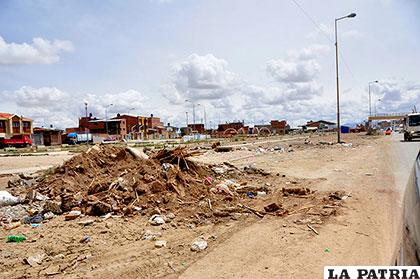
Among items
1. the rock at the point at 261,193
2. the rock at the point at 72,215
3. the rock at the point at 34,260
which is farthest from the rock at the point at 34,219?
the rock at the point at 261,193

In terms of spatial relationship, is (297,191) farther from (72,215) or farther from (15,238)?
(15,238)

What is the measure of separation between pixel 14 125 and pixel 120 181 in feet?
248

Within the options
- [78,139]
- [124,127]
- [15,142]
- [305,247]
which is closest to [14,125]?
[78,139]

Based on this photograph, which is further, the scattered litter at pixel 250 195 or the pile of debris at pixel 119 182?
the scattered litter at pixel 250 195

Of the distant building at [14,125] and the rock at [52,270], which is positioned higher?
the distant building at [14,125]

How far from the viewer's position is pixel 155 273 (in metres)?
4.32

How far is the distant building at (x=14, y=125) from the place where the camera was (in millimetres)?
69562

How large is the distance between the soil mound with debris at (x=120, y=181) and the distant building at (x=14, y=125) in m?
67.4

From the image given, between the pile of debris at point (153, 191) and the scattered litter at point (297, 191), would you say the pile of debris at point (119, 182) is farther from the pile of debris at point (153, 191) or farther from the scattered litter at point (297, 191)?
the scattered litter at point (297, 191)

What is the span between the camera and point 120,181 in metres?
8.62

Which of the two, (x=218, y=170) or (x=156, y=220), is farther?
(x=218, y=170)

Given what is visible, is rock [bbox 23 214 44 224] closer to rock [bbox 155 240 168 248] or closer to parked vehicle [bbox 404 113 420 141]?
rock [bbox 155 240 168 248]

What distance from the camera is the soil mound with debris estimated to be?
7750mm

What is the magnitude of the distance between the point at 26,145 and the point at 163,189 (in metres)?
59.1
